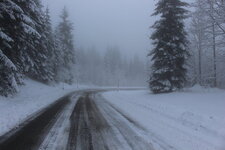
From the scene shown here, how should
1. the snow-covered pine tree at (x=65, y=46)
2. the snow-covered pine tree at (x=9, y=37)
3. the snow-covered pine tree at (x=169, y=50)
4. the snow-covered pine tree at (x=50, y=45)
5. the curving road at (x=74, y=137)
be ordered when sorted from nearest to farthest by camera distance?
the curving road at (x=74, y=137) < the snow-covered pine tree at (x=9, y=37) < the snow-covered pine tree at (x=169, y=50) < the snow-covered pine tree at (x=50, y=45) < the snow-covered pine tree at (x=65, y=46)

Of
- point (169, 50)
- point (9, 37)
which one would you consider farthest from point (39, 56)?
point (169, 50)

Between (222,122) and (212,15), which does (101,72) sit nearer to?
(212,15)

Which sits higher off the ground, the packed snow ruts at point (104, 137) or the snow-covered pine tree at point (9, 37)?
the snow-covered pine tree at point (9, 37)

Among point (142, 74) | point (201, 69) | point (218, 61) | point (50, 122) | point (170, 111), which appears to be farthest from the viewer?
point (142, 74)

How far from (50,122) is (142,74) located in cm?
9167

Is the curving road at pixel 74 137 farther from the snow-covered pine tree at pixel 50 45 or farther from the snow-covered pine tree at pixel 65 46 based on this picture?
the snow-covered pine tree at pixel 65 46

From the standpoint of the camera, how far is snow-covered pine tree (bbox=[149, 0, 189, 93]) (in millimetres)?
19312

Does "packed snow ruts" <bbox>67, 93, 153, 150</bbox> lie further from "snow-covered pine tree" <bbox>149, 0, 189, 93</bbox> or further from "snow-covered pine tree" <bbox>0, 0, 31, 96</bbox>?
"snow-covered pine tree" <bbox>149, 0, 189, 93</bbox>

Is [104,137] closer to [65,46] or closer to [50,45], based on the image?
[50,45]

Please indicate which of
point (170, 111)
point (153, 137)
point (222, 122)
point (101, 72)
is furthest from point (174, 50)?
point (101, 72)

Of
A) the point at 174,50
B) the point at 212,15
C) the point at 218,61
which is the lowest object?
the point at 218,61

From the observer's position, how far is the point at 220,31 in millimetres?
13969

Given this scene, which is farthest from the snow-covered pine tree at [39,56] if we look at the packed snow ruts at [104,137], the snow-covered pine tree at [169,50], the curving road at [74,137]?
the packed snow ruts at [104,137]

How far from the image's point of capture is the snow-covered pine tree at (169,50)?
1931 cm
